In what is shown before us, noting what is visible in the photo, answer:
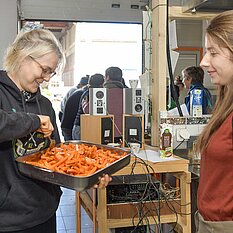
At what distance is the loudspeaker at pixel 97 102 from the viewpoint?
2502 millimetres

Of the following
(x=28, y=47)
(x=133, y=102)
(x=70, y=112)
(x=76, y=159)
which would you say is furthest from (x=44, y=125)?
(x=70, y=112)

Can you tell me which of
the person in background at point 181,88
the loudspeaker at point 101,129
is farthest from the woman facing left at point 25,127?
the person in background at point 181,88

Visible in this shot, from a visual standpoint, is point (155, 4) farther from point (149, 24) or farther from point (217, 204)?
point (217, 204)

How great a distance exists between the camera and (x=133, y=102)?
2564mm

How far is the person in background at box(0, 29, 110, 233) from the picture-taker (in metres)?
1.35

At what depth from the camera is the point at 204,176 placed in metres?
1.23

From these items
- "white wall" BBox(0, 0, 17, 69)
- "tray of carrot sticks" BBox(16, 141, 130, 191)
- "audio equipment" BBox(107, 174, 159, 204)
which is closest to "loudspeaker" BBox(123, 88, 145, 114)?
"audio equipment" BBox(107, 174, 159, 204)

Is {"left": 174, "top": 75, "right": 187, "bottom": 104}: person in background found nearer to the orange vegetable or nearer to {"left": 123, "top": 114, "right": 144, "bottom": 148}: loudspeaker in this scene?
{"left": 123, "top": 114, "right": 144, "bottom": 148}: loudspeaker

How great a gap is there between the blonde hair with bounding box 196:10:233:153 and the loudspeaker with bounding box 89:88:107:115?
1266 mm

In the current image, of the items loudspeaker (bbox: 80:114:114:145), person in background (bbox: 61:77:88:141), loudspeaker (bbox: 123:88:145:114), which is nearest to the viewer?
loudspeaker (bbox: 80:114:114:145)

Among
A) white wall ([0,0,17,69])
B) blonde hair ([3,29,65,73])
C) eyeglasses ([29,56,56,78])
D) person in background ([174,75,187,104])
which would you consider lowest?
person in background ([174,75,187,104])

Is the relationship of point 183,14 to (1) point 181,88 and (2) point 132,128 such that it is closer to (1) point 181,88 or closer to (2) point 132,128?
(2) point 132,128

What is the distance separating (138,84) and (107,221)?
1.06 metres

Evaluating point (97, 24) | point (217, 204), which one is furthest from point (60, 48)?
point (97, 24)
